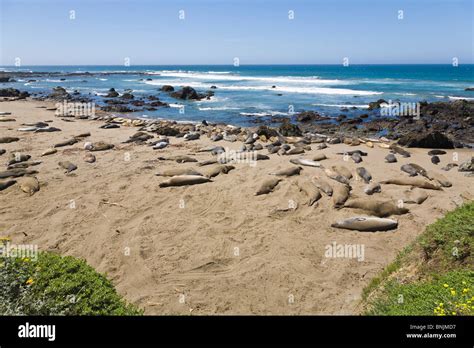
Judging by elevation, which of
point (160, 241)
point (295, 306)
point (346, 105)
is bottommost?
point (295, 306)

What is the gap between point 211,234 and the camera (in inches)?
307

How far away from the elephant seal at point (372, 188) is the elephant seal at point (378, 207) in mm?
814

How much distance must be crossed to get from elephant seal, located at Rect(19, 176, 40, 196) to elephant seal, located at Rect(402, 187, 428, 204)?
10.6 meters

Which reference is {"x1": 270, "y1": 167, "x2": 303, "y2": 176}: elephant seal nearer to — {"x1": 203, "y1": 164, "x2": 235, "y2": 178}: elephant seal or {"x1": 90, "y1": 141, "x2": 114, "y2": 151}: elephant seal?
{"x1": 203, "y1": 164, "x2": 235, "y2": 178}: elephant seal

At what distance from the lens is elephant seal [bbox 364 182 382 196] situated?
31.4 feet

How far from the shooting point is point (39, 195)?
9562mm

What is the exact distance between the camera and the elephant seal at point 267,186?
980 centimetres

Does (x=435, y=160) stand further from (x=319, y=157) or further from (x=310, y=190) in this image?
(x=310, y=190)

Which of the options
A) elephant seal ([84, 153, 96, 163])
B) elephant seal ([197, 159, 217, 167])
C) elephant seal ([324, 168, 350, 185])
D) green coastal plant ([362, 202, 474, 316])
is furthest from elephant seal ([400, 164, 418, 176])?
elephant seal ([84, 153, 96, 163])

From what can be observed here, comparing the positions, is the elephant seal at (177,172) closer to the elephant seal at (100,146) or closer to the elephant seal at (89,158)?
the elephant seal at (89,158)

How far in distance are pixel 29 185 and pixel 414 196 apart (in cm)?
1116
